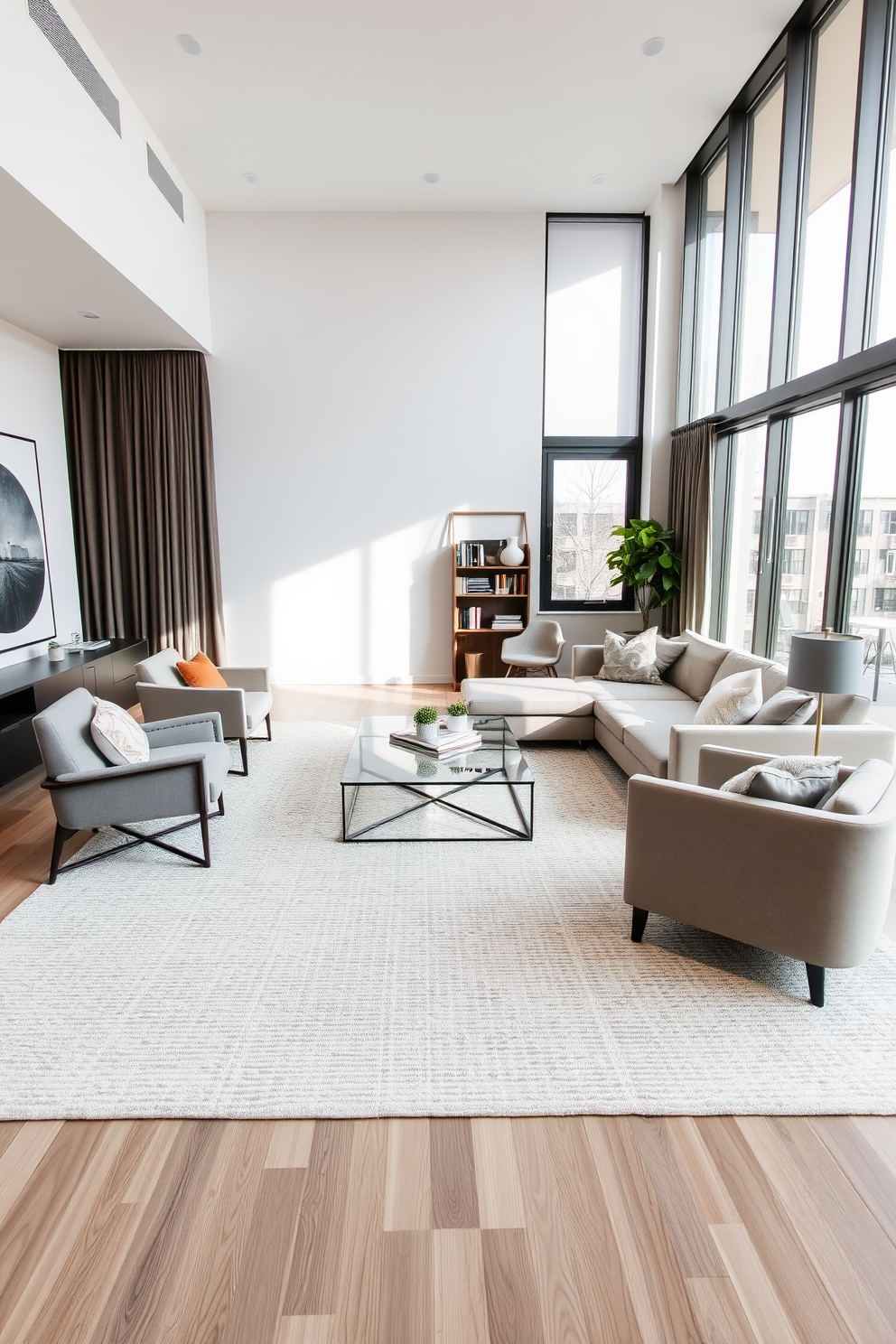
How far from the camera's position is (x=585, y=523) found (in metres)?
7.30

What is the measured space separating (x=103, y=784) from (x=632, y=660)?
357 cm

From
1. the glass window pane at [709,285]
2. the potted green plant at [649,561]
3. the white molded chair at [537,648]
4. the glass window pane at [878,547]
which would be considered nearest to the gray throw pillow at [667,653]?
the white molded chair at [537,648]

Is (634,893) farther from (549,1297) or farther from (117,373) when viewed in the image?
(117,373)

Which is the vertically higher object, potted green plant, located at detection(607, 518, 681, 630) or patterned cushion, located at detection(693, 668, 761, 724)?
potted green plant, located at detection(607, 518, 681, 630)

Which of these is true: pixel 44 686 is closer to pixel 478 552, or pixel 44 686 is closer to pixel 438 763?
pixel 438 763

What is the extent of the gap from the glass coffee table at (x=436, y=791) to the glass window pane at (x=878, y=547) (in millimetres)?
1904

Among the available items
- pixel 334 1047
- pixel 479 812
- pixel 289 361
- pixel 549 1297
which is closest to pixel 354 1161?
pixel 334 1047

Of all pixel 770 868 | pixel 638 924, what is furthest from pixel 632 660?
pixel 770 868

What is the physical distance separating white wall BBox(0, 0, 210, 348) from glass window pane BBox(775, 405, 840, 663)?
4233 mm

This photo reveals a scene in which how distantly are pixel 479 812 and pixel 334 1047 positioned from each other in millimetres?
1914

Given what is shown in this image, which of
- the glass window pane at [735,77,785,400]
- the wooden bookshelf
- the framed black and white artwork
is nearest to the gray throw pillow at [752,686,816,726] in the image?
the glass window pane at [735,77,785,400]

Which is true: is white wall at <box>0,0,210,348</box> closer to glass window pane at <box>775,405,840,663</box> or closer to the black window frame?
the black window frame

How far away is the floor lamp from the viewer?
2984 millimetres

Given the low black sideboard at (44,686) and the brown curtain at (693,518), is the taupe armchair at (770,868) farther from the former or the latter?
the brown curtain at (693,518)
